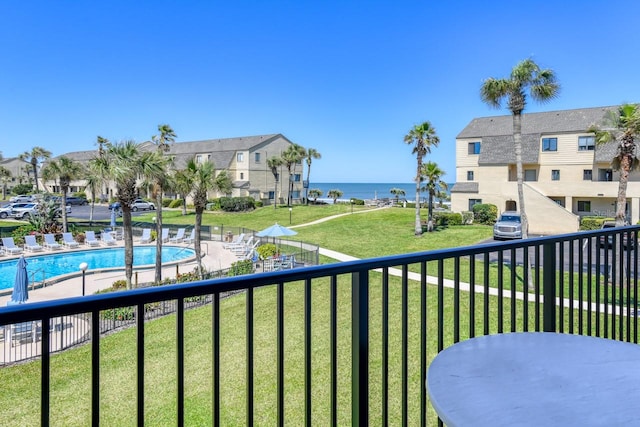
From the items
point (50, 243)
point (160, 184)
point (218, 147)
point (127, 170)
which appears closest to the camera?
point (127, 170)

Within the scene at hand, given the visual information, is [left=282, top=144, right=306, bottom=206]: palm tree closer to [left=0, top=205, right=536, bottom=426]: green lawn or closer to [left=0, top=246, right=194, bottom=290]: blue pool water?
[left=0, top=246, right=194, bottom=290]: blue pool water

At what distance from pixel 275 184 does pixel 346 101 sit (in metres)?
13.2

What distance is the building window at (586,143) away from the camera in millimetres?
28959

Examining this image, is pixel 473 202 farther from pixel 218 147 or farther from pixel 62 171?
pixel 218 147

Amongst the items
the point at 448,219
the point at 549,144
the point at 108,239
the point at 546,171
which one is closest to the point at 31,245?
the point at 108,239

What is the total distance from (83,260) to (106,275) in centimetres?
478

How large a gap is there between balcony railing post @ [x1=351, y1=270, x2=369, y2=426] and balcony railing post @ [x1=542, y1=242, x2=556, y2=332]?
143cm

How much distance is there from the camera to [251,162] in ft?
153

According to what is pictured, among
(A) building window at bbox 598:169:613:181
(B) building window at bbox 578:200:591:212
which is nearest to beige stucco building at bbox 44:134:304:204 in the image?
(B) building window at bbox 578:200:591:212

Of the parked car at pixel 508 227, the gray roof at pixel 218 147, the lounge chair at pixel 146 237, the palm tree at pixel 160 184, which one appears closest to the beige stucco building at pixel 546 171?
the parked car at pixel 508 227

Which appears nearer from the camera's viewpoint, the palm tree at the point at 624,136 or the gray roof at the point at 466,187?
the palm tree at the point at 624,136

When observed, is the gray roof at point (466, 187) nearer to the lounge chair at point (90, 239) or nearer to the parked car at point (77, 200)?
the lounge chair at point (90, 239)

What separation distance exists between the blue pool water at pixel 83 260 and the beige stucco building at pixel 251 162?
22.1m

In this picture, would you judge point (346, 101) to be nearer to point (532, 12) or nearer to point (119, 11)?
point (119, 11)
